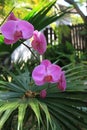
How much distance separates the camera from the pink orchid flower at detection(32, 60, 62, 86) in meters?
1.91

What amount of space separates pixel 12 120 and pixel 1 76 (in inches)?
42.9

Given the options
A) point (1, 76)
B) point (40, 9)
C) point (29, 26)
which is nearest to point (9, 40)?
point (29, 26)

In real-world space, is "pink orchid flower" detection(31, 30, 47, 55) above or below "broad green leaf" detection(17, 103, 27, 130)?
above

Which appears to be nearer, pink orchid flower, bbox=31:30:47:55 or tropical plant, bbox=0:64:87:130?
tropical plant, bbox=0:64:87:130

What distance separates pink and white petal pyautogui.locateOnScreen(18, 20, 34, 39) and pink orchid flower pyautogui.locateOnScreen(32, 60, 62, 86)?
0.17 metres

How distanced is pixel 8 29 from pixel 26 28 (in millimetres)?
93

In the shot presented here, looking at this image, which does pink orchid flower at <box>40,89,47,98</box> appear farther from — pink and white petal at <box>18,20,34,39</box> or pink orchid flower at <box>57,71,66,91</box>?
pink and white petal at <box>18,20,34,39</box>

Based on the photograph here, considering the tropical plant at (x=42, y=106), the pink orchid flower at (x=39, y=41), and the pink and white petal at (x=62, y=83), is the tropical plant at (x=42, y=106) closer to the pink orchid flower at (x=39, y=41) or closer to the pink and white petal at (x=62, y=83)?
the pink and white petal at (x=62, y=83)

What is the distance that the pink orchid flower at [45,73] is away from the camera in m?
1.91

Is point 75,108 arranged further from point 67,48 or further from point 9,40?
point 67,48

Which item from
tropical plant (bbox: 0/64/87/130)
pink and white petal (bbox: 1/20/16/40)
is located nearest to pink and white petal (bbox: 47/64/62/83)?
tropical plant (bbox: 0/64/87/130)

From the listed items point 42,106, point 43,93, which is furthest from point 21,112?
point 43,93

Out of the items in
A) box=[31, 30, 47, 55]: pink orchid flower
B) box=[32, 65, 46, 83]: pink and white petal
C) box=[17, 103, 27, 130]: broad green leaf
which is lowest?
box=[17, 103, 27, 130]: broad green leaf

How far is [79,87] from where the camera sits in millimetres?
2213
